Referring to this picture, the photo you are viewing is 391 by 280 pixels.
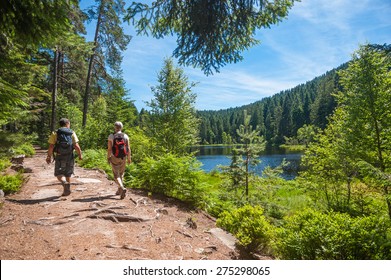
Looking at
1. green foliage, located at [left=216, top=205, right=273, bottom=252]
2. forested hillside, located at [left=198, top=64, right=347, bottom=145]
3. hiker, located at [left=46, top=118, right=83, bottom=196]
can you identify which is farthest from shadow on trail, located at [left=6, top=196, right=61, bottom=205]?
forested hillside, located at [left=198, top=64, right=347, bottom=145]

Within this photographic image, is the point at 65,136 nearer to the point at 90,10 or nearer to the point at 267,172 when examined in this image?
the point at 267,172

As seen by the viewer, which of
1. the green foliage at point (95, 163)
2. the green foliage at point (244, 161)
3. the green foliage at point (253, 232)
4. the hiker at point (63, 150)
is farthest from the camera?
the green foliage at point (244, 161)

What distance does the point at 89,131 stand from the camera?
18.8 m

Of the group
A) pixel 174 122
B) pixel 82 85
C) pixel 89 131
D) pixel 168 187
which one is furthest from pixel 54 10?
pixel 82 85

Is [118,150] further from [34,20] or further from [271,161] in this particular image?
[271,161]

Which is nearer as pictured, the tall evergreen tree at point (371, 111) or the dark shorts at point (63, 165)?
the dark shorts at point (63, 165)

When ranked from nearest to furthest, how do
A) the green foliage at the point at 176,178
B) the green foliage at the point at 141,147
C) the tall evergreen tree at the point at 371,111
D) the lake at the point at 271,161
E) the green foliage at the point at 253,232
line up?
the green foliage at the point at 253,232
the green foliage at the point at 176,178
the tall evergreen tree at the point at 371,111
the green foliage at the point at 141,147
the lake at the point at 271,161

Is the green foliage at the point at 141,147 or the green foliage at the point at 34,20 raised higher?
the green foliage at the point at 34,20

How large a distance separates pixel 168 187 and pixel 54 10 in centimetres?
530

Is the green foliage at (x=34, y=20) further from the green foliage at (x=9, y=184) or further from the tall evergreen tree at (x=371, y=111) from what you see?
the tall evergreen tree at (x=371, y=111)

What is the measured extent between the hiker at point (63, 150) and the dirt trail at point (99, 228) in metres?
0.61

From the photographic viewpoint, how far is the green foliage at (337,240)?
3.56m

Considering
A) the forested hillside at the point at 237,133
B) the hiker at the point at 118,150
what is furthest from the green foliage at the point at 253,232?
the hiker at the point at 118,150
